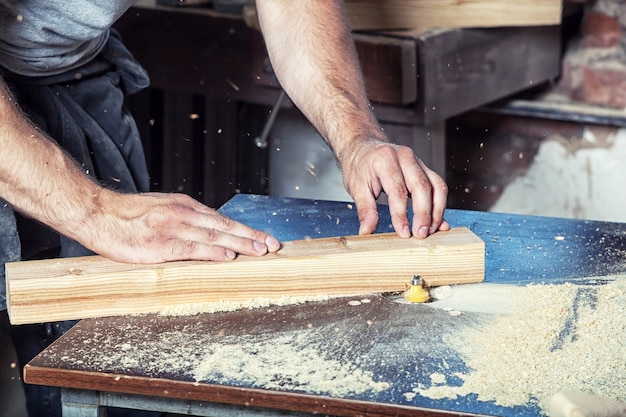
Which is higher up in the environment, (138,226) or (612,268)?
(138,226)

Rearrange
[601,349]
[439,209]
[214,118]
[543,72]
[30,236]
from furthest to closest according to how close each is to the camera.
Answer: [214,118]
[543,72]
[30,236]
[439,209]
[601,349]

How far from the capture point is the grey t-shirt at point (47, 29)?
1735 mm

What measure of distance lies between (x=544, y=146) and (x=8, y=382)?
1.90m

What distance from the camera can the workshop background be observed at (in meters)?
3.08

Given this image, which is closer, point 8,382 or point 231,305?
point 231,305

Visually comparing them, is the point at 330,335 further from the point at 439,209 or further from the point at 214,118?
the point at 214,118

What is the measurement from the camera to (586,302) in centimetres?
147

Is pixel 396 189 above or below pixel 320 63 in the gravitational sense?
below

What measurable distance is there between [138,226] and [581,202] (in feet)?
6.90

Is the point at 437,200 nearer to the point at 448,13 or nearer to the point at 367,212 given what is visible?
the point at 367,212

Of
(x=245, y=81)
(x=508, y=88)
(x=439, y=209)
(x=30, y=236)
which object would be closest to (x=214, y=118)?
(x=245, y=81)

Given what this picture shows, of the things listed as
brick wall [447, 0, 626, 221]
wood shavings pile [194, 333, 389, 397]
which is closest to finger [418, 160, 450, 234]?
wood shavings pile [194, 333, 389, 397]

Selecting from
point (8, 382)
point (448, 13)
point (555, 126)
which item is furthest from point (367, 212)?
point (555, 126)

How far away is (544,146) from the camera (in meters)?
3.24
